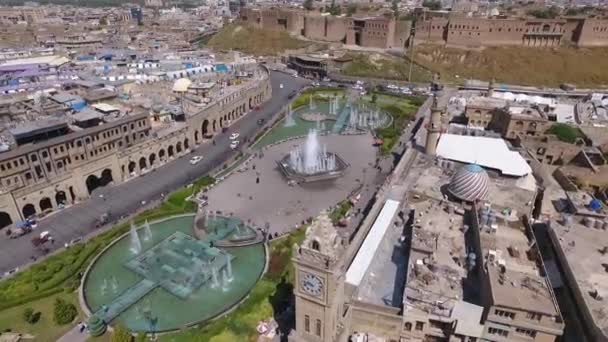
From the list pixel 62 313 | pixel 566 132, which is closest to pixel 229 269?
pixel 62 313

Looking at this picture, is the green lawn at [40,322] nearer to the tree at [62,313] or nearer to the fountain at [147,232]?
the tree at [62,313]

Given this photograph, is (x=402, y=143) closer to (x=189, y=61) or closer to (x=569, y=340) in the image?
(x=569, y=340)

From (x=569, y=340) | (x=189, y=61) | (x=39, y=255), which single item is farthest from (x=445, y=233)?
(x=189, y=61)

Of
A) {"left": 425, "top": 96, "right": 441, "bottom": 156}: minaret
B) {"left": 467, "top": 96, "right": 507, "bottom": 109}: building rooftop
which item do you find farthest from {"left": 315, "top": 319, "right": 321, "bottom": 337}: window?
{"left": 467, "top": 96, "right": 507, "bottom": 109}: building rooftop

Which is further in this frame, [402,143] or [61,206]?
[402,143]

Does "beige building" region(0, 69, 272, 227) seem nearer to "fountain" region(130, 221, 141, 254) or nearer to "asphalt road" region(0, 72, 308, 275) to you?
"asphalt road" region(0, 72, 308, 275)

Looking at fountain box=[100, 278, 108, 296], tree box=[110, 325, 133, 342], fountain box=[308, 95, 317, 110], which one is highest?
fountain box=[308, 95, 317, 110]
